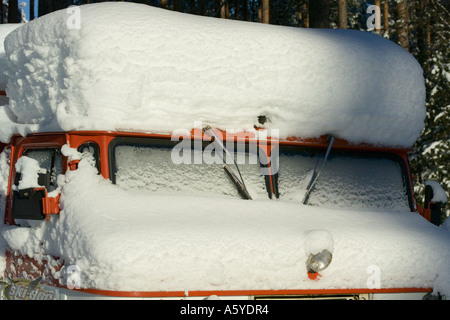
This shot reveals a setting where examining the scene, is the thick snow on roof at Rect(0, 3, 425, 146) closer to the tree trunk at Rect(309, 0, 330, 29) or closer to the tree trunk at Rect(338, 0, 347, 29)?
the tree trunk at Rect(309, 0, 330, 29)

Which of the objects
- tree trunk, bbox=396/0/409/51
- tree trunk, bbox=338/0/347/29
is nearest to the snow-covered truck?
tree trunk, bbox=396/0/409/51

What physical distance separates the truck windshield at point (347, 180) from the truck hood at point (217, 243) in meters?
0.28

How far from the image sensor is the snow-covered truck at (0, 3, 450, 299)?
3.89 metres

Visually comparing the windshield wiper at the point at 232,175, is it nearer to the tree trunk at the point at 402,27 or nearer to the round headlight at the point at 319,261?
the round headlight at the point at 319,261

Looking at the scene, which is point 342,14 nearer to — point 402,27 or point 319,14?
point 402,27

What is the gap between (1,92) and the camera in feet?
18.8

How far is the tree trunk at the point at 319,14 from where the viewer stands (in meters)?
12.3

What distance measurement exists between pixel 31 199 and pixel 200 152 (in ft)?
3.88

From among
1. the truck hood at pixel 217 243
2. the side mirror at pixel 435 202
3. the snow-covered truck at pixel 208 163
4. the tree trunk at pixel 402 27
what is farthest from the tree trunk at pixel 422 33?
the truck hood at pixel 217 243

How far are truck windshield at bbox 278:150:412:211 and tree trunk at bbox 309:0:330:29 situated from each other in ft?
23.8
